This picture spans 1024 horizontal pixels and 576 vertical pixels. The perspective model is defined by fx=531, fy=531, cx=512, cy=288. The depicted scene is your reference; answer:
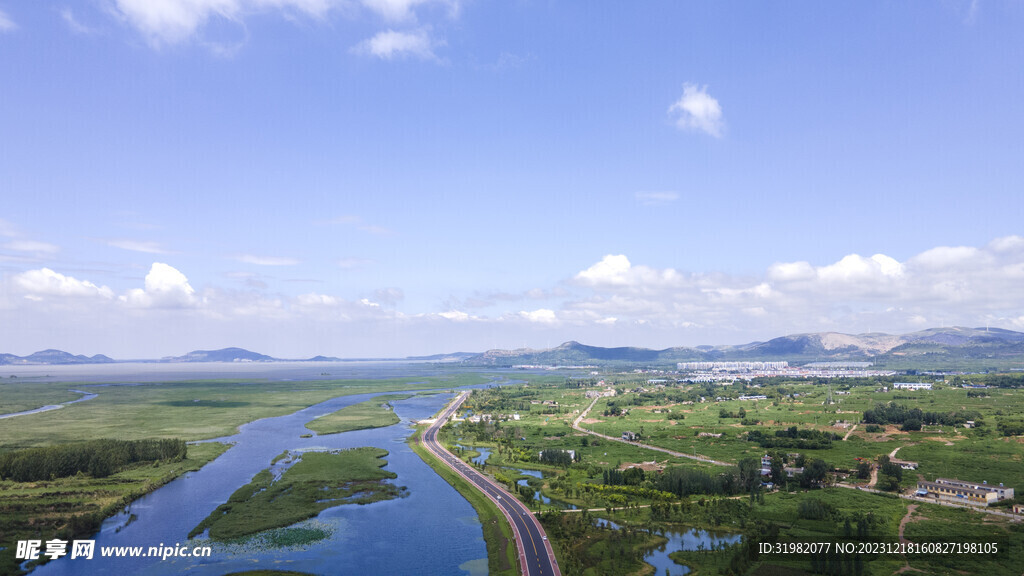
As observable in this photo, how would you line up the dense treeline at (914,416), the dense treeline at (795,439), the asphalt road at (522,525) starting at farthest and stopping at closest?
the dense treeline at (914,416)
the dense treeline at (795,439)
the asphalt road at (522,525)

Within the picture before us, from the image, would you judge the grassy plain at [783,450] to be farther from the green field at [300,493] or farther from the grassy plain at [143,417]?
the grassy plain at [143,417]

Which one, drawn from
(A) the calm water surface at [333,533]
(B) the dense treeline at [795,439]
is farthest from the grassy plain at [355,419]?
(B) the dense treeline at [795,439]

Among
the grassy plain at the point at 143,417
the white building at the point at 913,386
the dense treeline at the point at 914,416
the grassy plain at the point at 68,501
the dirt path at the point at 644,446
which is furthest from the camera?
the white building at the point at 913,386

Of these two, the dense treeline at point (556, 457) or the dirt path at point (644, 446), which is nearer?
the dense treeline at point (556, 457)

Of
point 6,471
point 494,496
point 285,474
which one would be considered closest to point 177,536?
point 285,474

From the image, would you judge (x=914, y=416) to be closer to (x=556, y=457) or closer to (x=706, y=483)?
(x=706, y=483)

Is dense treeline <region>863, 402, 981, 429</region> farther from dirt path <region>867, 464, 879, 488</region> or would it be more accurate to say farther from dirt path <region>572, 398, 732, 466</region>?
dirt path <region>572, 398, 732, 466</region>
